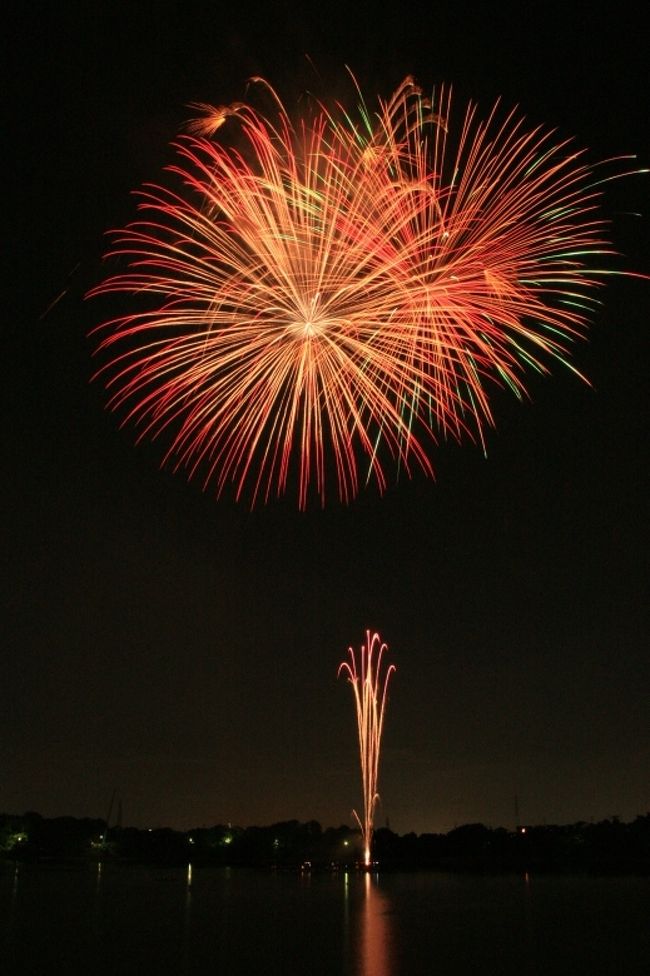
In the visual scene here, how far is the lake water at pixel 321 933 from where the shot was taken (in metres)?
26.3

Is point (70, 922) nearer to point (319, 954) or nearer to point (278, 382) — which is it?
point (319, 954)

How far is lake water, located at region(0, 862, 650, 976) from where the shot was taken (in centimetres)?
2633

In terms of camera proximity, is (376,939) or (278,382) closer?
(278,382)

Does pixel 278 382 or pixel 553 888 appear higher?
pixel 278 382

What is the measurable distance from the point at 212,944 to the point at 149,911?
14.8 metres

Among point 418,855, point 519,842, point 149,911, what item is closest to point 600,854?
point 519,842

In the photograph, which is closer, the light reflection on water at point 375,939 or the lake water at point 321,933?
the light reflection on water at point 375,939

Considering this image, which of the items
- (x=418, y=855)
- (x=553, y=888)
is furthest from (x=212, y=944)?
(x=418, y=855)

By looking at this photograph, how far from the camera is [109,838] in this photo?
463ft

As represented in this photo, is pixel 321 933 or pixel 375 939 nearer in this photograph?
pixel 375 939

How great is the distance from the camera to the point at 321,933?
115 feet

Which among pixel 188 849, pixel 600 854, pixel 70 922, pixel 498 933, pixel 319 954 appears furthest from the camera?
pixel 188 849

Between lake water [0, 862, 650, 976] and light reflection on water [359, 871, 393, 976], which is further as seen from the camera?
lake water [0, 862, 650, 976]

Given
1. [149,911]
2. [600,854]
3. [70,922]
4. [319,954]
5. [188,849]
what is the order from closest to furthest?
1. [319,954]
2. [70,922]
3. [149,911]
4. [600,854]
5. [188,849]
